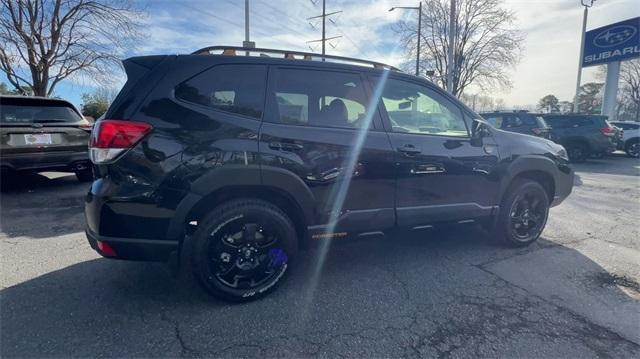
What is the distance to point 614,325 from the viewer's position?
250 centimetres

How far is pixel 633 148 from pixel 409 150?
16.9 m

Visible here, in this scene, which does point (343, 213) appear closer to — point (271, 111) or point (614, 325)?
point (271, 111)

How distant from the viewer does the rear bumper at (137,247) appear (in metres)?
2.41

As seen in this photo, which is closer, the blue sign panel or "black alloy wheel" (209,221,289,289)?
"black alloy wheel" (209,221,289,289)

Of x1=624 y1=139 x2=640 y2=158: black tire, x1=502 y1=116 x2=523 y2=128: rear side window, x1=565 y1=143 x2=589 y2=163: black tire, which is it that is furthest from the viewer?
x1=624 y1=139 x2=640 y2=158: black tire

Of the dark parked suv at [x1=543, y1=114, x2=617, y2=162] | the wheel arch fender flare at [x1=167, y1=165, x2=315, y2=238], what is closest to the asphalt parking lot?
the wheel arch fender flare at [x1=167, y1=165, x2=315, y2=238]

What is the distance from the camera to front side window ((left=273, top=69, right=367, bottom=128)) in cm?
275

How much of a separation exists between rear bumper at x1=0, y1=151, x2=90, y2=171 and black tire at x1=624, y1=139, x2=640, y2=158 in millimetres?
19255

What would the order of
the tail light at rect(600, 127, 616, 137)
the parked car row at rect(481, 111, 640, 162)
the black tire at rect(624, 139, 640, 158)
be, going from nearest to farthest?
the parked car row at rect(481, 111, 640, 162), the tail light at rect(600, 127, 616, 137), the black tire at rect(624, 139, 640, 158)

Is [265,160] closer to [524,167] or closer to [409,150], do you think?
[409,150]

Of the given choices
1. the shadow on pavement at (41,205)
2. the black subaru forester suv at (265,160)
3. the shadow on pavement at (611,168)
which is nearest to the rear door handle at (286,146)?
the black subaru forester suv at (265,160)

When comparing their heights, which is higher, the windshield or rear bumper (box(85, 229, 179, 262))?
the windshield

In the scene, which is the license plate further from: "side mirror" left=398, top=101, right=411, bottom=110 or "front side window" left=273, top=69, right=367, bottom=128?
"side mirror" left=398, top=101, right=411, bottom=110

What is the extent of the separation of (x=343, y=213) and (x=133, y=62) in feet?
6.51
